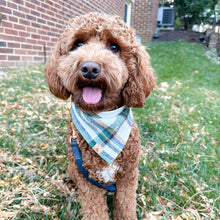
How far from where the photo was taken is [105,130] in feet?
5.12

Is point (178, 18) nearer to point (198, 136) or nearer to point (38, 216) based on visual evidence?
point (198, 136)

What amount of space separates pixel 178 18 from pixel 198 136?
1629 cm

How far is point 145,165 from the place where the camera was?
2.23 m

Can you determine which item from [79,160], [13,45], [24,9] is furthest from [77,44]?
[24,9]

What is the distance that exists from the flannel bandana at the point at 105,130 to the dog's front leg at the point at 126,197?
34 cm

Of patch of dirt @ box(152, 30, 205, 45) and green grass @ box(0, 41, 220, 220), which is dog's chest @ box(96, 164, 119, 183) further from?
patch of dirt @ box(152, 30, 205, 45)

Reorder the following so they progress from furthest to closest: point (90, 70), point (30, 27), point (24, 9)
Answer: point (30, 27) → point (24, 9) → point (90, 70)

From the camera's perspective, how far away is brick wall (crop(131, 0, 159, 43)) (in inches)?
454

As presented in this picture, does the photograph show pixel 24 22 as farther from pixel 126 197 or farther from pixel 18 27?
pixel 126 197

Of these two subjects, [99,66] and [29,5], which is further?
[29,5]

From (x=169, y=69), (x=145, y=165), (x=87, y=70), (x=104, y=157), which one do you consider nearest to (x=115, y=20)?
(x=87, y=70)

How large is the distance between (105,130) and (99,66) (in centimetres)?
54

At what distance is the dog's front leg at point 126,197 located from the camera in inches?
65.5

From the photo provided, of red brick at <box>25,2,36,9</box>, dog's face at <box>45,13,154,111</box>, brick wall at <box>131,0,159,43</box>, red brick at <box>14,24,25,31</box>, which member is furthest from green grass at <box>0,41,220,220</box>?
brick wall at <box>131,0,159,43</box>
